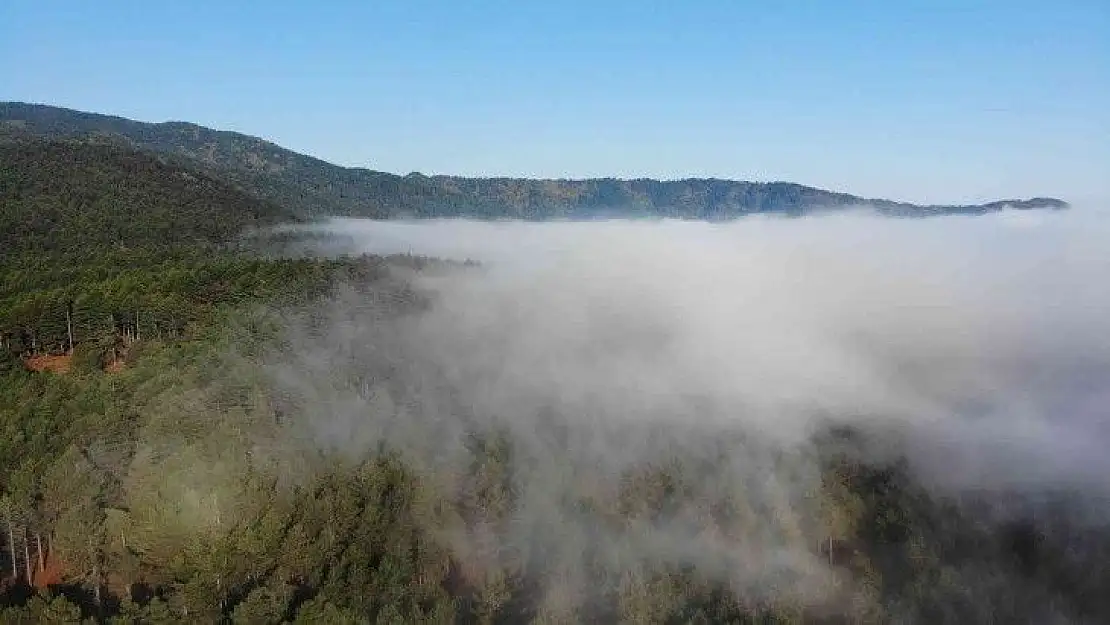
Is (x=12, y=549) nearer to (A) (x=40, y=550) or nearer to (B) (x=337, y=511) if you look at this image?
(A) (x=40, y=550)

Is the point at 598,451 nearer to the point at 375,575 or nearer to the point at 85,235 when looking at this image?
the point at 375,575

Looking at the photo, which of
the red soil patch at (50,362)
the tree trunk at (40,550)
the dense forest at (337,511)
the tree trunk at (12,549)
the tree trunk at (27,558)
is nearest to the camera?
the tree trunk at (12,549)

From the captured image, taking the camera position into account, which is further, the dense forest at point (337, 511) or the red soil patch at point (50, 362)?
the red soil patch at point (50, 362)

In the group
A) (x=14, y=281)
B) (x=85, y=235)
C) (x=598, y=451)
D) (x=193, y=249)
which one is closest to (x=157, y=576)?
(x=598, y=451)

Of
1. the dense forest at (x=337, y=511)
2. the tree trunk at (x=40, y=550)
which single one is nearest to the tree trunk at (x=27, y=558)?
the dense forest at (x=337, y=511)

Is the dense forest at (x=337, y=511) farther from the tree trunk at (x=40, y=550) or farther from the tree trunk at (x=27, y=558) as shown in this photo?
the tree trunk at (x=40, y=550)

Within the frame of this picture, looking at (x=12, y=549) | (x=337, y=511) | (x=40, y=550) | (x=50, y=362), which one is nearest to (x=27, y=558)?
(x=12, y=549)
